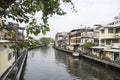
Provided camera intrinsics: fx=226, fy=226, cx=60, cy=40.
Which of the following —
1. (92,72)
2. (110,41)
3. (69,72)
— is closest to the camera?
(92,72)

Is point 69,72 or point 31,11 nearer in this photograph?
point 31,11

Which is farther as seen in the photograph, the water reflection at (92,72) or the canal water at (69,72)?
the canal water at (69,72)

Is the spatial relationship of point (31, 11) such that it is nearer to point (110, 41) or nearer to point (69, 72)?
point (69, 72)

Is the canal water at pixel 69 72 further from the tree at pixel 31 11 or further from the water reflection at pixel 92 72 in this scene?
the tree at pixel 31 11

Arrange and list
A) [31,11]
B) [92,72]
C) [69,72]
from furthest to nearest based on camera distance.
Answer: [69,72]
[92,72]
[31,11]

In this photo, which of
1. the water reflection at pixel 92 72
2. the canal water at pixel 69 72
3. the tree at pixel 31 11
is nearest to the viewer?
the tree at pixel 31 11

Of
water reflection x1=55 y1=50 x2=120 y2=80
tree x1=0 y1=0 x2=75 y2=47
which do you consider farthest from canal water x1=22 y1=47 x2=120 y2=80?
tree x1=0 y1=0 x2=75 y2=47

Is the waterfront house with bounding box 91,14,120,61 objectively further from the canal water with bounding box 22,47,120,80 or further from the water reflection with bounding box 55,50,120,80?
the water reflection with bounding box 55,50,120,80

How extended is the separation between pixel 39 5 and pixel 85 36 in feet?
257

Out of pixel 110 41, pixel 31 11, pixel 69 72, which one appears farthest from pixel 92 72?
pixel 31 11

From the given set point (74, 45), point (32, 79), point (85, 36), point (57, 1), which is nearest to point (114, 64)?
point (32, 79)

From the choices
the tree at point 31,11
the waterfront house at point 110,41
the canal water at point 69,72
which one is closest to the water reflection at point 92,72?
the canal water at point 69,72

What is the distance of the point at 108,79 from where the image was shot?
3189 cm

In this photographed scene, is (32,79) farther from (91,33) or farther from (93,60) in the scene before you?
(91,33)
